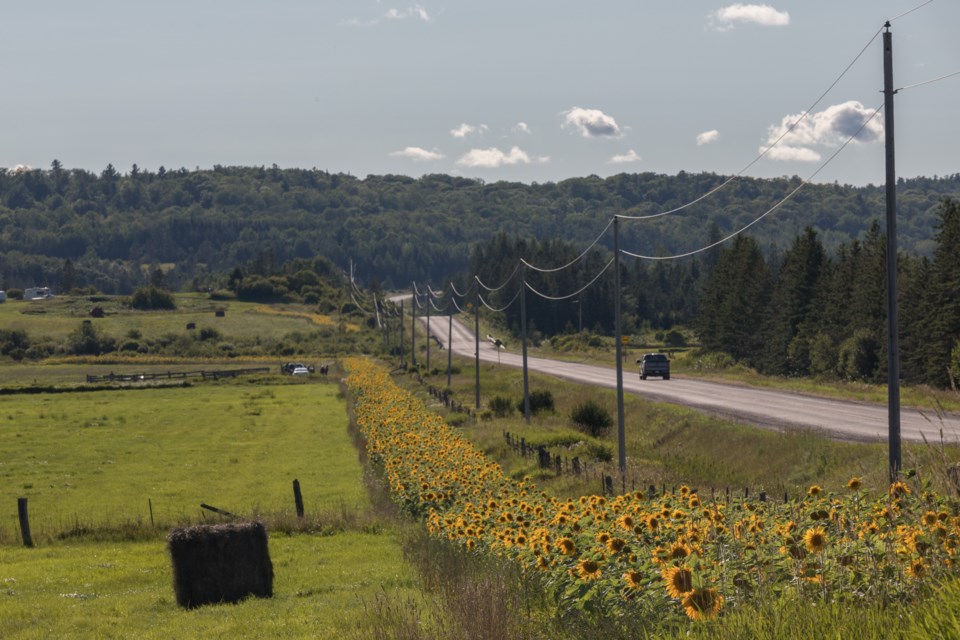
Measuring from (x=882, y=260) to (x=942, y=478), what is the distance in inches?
2159

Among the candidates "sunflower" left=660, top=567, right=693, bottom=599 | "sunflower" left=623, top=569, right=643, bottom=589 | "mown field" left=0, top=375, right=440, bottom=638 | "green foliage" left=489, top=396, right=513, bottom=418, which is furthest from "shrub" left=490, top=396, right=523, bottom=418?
"sunflower" left=660, top=567, right=693, bottom=599

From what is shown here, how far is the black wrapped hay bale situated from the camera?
16.3 meters

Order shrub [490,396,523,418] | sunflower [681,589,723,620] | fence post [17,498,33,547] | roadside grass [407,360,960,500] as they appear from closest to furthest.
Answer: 1. sunflower [681,589,723,620]
2. roadside grass [407,360,960,500]
3. fence post [17,498,33,547]
4. shrub [490,396,523,418]

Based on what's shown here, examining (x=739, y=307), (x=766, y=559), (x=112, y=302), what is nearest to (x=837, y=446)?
(x=766, y=559)

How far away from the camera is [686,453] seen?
1323 inches

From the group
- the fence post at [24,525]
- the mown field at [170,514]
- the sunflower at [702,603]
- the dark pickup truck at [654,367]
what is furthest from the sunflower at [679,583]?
the dark pickup truck at [654,367]

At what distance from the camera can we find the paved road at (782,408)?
2962cm

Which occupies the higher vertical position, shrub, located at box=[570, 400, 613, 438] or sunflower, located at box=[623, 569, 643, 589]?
sunflower, located at box=[623, 569, 643, 589]

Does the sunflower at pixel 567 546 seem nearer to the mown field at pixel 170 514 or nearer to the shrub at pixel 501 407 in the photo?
the mown field at pixel 170 514

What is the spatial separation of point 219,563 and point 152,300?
6823 inches

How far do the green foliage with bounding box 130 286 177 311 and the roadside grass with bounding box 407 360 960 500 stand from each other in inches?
5610

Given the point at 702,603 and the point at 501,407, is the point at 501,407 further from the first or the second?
the point at 702,603

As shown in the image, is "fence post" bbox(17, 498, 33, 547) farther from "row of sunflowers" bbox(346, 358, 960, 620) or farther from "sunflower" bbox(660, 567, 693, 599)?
"sunflower" bbox(660, 567, 693, 599)

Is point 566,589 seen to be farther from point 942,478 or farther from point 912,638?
point 912,638
